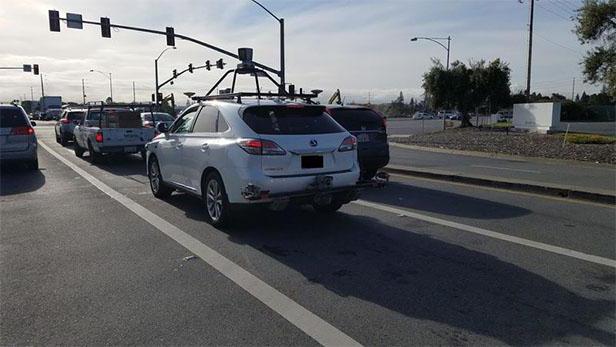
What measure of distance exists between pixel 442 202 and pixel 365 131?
7.67 ft

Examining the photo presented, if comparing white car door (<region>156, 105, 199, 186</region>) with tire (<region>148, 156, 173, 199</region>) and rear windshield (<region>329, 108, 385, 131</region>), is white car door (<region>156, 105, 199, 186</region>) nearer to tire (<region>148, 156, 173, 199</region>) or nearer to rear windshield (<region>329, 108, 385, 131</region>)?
tire (<region>148, 156, 173, 199</region>)

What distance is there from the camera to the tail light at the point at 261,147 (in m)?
6.46

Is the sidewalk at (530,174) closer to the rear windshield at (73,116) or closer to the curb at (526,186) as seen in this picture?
the curb at (526,186)

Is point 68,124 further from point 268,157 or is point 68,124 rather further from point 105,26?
point 268,157

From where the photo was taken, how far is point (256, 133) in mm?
6602

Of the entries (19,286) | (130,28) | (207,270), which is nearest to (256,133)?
(207,270)

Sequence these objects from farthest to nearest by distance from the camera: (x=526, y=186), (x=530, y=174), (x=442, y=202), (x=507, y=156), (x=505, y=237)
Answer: (x=507, y=156)
(x=530, y=174)
(x=526, y=186)
(x=442, y=202)
(x=505, y=237)

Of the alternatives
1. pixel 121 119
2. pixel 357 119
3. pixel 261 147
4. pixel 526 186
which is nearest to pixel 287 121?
pixel 261 147

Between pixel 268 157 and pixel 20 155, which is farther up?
pixel 268 157

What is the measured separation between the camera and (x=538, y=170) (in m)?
13.9

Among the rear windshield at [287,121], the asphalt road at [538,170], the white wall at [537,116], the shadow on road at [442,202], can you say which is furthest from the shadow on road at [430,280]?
the white wall at [537,116]

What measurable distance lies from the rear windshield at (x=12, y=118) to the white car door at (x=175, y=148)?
6879mm

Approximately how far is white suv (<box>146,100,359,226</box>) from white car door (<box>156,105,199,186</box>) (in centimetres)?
41

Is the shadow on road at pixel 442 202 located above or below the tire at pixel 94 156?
below
